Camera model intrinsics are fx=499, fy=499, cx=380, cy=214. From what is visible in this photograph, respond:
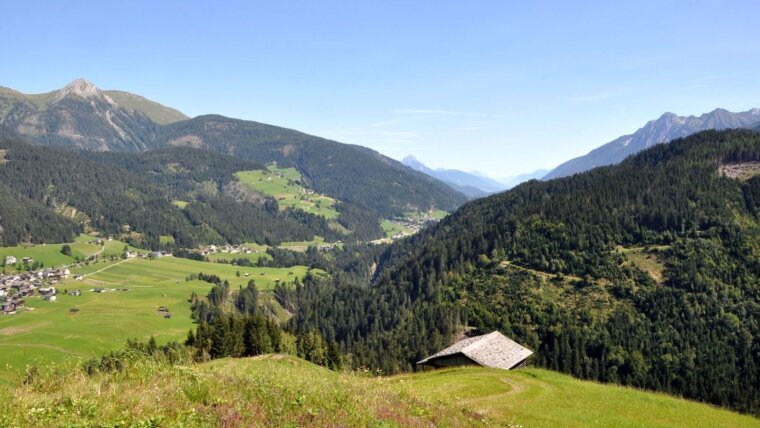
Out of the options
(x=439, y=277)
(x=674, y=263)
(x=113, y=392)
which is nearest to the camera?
(x=113, y=392)

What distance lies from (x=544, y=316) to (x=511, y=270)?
26.9 m

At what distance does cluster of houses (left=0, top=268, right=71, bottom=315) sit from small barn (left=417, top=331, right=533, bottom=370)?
493ft

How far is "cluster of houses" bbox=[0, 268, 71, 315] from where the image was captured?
159 m

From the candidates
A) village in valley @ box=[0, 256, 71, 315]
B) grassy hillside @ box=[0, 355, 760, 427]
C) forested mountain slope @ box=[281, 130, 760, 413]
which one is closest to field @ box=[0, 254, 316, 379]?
village in valley @ box=[0, 256, 71, 315]

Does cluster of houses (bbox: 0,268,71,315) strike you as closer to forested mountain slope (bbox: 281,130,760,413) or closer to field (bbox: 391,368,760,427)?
forested mountain slope (bbox: 281,130,760,413)

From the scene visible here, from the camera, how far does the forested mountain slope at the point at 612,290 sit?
115m

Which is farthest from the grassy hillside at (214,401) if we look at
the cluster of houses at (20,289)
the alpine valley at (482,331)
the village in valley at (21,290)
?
the cluster of houses at (20,289)

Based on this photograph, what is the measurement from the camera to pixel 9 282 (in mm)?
186000

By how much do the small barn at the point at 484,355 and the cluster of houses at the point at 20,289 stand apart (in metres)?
150

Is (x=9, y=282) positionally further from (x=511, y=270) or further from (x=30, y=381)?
(x=30, y=381)

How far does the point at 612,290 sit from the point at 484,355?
94.7 metres

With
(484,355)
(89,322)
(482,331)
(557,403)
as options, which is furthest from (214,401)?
(89,322)

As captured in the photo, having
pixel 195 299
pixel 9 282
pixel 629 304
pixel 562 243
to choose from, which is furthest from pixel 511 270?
pixel 9 282

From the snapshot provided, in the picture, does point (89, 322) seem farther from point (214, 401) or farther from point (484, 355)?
point (214, 401)
